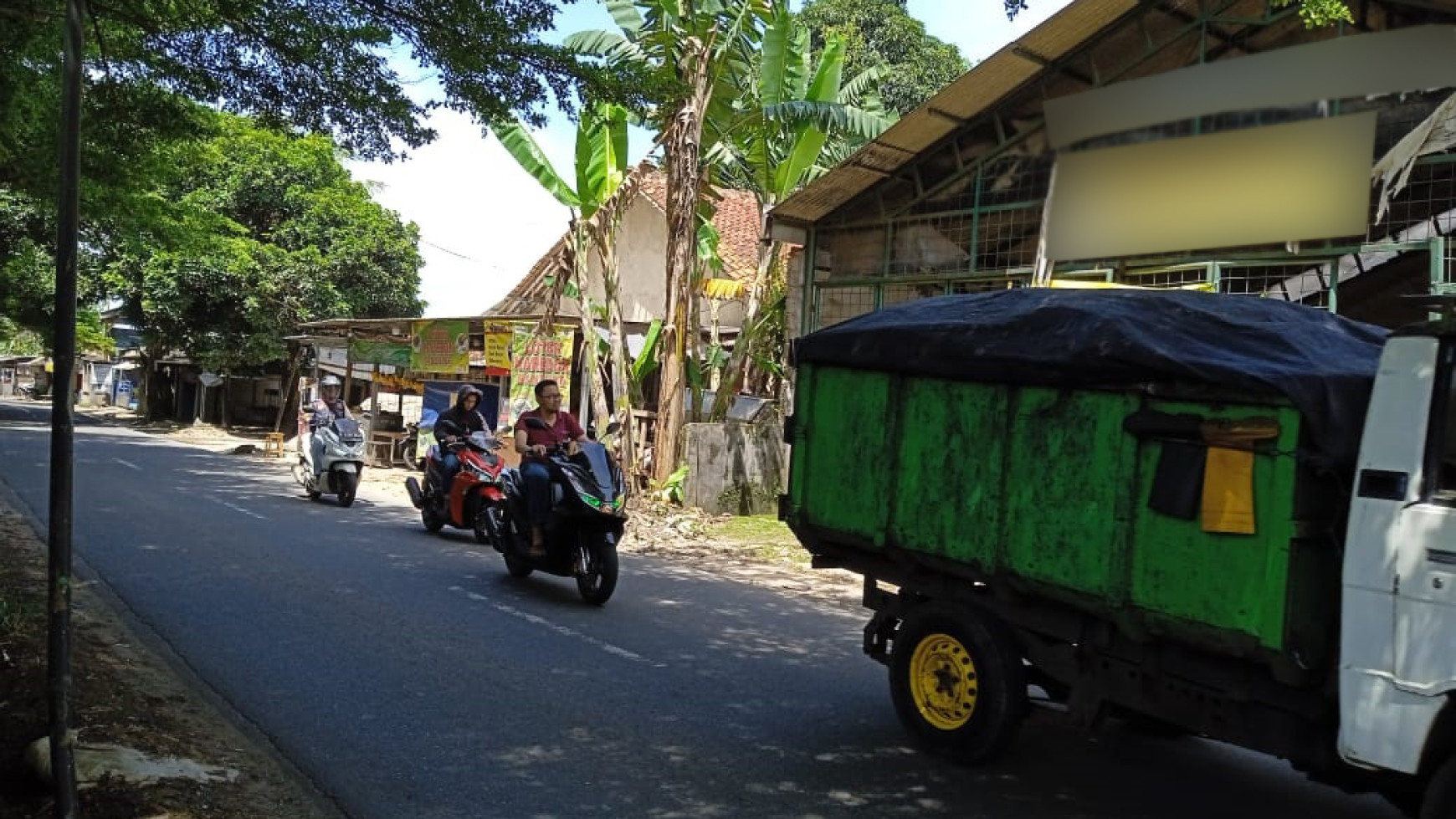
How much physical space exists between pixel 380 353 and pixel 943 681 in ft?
69.4

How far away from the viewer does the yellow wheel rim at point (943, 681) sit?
4859 millimetres

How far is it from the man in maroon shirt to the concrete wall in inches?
244

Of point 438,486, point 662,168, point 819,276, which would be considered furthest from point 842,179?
point 438,486

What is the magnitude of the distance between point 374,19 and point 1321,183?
580 centimetres

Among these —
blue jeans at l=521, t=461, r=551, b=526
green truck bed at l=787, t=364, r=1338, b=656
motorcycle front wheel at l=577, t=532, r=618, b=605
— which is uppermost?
green truck bed at l=787, t=364, r=1338, b=656

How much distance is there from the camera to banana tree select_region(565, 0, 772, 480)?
46.9ft

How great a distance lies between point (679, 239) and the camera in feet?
48.7

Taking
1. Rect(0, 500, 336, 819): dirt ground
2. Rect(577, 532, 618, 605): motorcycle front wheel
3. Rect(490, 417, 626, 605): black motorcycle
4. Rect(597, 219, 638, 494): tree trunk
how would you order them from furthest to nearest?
Rect(597, 219, 638, 494): tree trunk
Rect(577, 532, 618, 605): motorcycle front wheel
Rect(490, 417, 626, 605): black motorcycle
Rect(0, 500, 336, 819): dirt ground

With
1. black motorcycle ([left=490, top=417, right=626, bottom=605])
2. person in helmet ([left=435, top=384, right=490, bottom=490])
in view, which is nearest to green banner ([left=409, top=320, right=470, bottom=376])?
person in helmet ([left=435, top=384, right=490, bottom=490])

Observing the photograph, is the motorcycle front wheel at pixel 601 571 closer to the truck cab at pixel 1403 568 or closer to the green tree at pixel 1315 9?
the green tree at pixel 1315 9

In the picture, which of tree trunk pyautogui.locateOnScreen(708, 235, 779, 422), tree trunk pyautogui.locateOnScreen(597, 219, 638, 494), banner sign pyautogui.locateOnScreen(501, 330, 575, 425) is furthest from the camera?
banner sign pyautogui.locateOnScreen(501, 330, 575, 425)

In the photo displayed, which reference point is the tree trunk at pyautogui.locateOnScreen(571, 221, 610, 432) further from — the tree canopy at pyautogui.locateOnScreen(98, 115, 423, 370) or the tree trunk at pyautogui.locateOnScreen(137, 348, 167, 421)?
the tree trunk at pyautogui.locateOnScreen(137, 348, 167, 421)

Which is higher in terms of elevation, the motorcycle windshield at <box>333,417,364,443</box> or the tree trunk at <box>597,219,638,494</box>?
the tree trunk at <box>597,219,638,494</box>

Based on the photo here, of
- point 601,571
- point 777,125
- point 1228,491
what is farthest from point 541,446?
point 777,125
